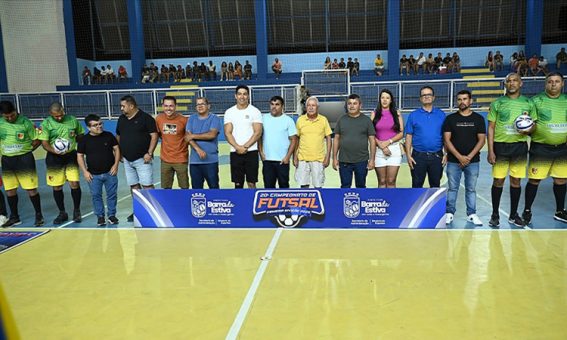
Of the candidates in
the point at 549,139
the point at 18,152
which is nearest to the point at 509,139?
the point at 549,139

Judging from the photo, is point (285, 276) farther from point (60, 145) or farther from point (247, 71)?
point (247, 71)

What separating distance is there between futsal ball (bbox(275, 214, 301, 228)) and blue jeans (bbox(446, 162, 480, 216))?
7.84 ft

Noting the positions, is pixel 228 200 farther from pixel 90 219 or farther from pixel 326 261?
pixel 90 219

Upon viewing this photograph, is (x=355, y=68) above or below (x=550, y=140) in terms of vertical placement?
above

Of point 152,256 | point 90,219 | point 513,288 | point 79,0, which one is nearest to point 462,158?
point 513,288

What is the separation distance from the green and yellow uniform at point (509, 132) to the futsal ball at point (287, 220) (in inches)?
119

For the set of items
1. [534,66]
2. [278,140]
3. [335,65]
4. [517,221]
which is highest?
[335,65]

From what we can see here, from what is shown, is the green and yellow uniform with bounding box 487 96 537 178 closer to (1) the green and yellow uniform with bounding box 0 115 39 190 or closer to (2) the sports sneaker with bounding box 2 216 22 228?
(1) the green and yellow uniform with bounding box 0 115 39 190

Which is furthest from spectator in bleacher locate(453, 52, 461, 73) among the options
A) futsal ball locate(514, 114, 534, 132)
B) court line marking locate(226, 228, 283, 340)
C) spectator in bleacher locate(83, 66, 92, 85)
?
court line marking locate(226, 228, 283, 340)

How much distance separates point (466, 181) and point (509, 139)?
2.83ft

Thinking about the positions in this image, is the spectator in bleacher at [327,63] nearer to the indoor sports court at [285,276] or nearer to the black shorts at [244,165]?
the indoor sports court at [285,276]

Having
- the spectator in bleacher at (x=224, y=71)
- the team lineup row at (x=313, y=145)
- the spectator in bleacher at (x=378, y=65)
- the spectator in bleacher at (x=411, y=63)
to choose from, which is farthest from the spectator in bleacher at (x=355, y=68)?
the team lineup row at (x=313, y=145)

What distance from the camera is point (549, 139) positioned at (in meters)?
6.41

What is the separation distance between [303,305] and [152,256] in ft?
7.99
